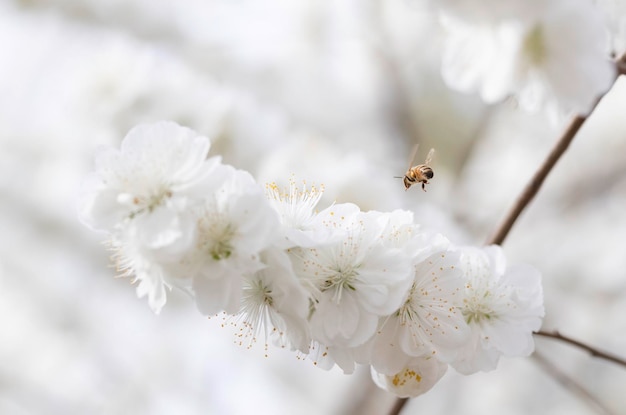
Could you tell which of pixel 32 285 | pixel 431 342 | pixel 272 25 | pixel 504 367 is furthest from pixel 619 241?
pixel 431 342

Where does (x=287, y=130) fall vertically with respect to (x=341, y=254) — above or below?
below

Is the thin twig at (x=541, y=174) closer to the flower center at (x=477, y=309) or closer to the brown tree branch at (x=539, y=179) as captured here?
the brown tree branch at (x=539, y=179)

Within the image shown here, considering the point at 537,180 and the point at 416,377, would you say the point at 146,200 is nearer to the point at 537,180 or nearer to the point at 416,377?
the point at 416,377

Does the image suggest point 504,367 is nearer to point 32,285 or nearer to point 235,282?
point 32,285

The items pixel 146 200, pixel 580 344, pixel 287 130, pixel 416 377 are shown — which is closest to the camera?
pixel 146 200

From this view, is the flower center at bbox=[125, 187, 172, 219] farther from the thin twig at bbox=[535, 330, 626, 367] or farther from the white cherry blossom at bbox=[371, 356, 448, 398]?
the thin twig at bbox=[535, 330, 626, 367]

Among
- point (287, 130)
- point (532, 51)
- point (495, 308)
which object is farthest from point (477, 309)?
point (287, 130)
